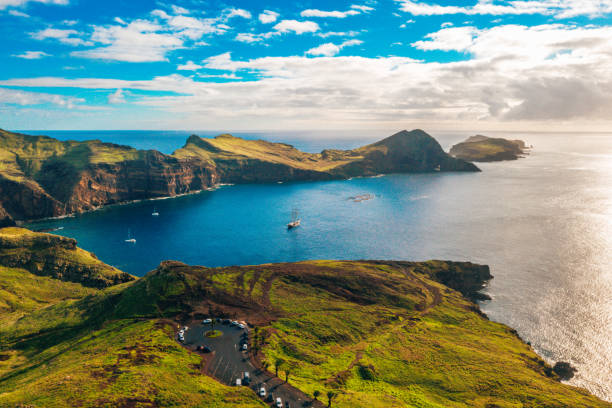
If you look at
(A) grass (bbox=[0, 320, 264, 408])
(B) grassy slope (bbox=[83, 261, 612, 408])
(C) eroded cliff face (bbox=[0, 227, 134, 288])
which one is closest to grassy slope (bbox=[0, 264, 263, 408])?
(A) grass (bbox=[0, 320, 264, 408])

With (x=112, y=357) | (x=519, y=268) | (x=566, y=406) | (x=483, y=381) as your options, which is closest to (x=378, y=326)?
(x=483, y=381)

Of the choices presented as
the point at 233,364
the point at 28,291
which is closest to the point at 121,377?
the point at 233,364

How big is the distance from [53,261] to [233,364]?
125m

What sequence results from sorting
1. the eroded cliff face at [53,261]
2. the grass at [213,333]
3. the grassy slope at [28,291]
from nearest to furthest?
the grass at [213,333] → the grassy slope at [28,291] → the eroded cliff face at [53,261]

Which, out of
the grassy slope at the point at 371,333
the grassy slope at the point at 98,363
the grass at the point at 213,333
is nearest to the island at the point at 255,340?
the grass at the point at 213,333

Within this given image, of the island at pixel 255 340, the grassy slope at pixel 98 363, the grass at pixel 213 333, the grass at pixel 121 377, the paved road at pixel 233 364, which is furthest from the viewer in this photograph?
the grass at pixel 213 333

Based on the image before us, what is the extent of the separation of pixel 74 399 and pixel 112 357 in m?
17.7

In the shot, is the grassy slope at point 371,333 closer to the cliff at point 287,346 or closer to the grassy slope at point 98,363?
the cliff at point 287,346

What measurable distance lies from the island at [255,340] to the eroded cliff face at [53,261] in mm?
591

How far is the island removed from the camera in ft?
245

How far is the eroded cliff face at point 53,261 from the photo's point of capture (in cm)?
15475

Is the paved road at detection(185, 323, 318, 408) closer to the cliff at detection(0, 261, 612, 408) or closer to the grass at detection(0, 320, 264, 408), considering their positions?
the cliff at detection(0, 261, 612, 408)

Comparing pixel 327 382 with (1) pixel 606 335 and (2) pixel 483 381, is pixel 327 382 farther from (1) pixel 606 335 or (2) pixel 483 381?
(1) pixel 606 335

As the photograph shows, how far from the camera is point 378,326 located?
382 feet
